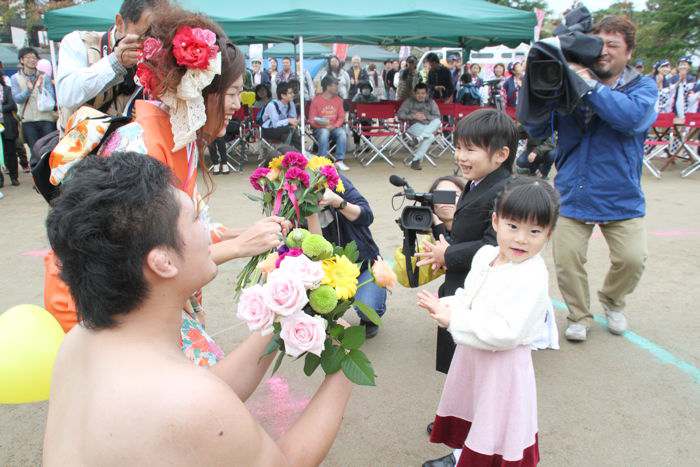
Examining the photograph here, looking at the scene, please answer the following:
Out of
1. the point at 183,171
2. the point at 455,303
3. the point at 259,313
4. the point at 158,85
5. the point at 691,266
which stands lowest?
the point at 691,266

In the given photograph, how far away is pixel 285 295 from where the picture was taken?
1.44 m

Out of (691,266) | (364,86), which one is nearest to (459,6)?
(364,86)

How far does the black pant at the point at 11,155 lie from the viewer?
29.6 ft

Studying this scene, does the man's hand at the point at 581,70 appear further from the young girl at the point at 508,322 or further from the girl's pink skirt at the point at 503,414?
the girl's pink skirt at the point at 503,414

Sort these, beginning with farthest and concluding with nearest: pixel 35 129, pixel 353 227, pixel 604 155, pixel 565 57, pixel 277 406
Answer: pixel 35 129 < pixel 353 227 < pixel 604 155 < pixel 565 57 < pixel 277 406

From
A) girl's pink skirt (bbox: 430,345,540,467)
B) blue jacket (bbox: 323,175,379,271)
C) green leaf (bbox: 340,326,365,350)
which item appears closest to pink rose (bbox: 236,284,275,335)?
green leaf (bbox: 340,326,365,350)

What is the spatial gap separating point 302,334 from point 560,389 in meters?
2.28

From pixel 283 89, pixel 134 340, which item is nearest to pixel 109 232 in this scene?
pixel 134 340

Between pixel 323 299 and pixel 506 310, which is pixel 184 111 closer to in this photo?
pixel 323 299

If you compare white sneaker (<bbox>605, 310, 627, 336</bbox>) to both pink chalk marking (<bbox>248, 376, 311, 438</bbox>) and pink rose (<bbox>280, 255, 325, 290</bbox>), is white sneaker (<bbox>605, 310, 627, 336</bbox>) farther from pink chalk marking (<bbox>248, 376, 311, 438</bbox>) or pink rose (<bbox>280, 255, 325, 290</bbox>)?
pink rose (<bbox>280, 255, 325, 290</bbox>)

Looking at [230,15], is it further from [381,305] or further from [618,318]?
[618,318]

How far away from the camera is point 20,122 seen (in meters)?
9.05

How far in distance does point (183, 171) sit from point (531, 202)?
131 centimetres

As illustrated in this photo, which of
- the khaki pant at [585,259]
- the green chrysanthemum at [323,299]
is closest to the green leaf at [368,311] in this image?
the green chrysanthemum at [323,299]
